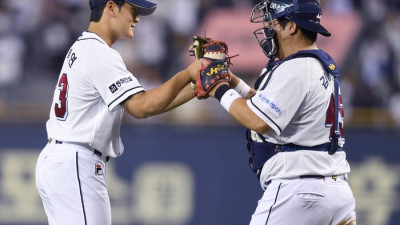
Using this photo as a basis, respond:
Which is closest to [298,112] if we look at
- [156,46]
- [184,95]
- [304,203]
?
[304,203]

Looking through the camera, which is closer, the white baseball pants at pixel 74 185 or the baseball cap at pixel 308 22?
the baseball cap at pixel 308 22

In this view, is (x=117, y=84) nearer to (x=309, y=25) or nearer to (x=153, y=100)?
(x=153, y=100)

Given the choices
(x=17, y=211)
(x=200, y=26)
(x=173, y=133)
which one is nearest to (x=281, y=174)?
(x=173, y=133)

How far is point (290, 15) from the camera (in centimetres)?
495

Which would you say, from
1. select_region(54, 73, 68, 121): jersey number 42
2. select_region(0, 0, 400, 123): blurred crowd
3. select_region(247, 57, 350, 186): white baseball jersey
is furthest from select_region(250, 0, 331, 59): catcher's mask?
select_region(0, 0, 400, 123): blurred crowd

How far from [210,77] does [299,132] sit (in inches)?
25.9

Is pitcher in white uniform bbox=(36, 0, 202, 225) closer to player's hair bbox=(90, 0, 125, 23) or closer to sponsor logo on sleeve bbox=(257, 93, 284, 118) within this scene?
player's hair bbox=(90, 0, 125, 23)

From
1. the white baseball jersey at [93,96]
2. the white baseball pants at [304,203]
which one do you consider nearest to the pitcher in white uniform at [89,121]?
the white baseball jersey at [93,96]

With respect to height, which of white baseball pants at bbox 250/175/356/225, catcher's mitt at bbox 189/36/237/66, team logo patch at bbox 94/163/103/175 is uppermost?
catcher's mitt at bbox 189/36/237/66

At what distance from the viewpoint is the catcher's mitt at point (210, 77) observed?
16.3 ft

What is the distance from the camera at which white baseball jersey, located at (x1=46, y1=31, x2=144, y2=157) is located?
16.6ft

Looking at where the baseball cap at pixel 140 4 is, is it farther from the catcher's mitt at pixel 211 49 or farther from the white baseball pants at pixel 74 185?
the white baseball pants at pixel 74 185

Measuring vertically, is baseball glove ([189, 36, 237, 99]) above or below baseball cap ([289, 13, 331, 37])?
below

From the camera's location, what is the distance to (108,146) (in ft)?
17.0
